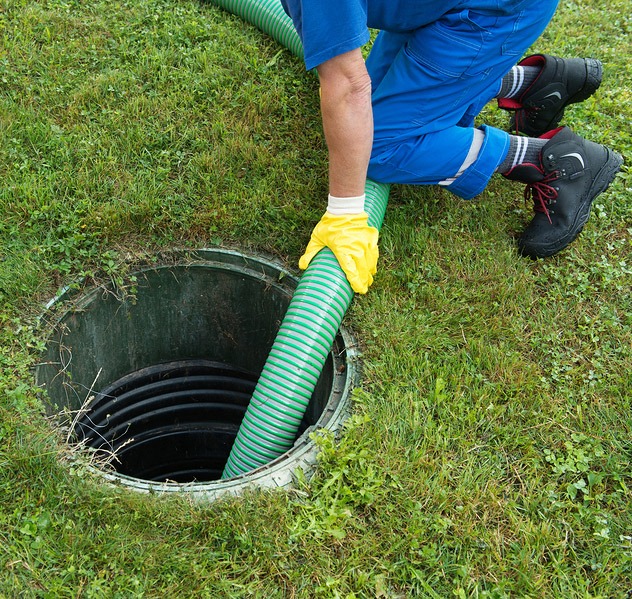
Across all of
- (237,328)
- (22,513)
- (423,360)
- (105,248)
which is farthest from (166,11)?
(22,513)

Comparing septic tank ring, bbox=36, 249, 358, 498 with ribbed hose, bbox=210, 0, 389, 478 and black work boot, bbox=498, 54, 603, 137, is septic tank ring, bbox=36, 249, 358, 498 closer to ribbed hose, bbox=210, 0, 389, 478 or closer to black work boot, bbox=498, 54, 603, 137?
ribbed hose, bbox=210, 0, 389, 478

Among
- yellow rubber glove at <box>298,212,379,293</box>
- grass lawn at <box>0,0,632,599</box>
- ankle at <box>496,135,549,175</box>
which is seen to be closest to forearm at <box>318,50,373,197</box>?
yellow rubber glove at <box>298,212,379,293</box>

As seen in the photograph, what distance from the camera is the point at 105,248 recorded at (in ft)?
10.1

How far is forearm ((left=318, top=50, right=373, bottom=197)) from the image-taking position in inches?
94.5

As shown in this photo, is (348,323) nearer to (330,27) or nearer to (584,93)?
(330,27)

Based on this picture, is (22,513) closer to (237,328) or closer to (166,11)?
(237,328)

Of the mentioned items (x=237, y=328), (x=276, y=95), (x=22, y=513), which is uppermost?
(x=276, y=95)

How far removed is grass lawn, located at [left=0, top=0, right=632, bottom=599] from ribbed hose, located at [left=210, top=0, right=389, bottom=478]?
0.21m

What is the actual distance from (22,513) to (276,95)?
2.46 metres

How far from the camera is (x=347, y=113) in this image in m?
2.46

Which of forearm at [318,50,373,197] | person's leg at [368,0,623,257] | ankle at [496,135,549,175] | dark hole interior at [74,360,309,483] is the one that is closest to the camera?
forearm at [318,50,373,197]

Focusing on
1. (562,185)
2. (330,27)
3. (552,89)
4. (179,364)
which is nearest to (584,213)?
(562,185)

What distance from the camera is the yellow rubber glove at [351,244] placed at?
2730 mm

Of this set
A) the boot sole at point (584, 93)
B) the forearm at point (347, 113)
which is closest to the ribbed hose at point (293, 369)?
the forearm at point (347, 113)
